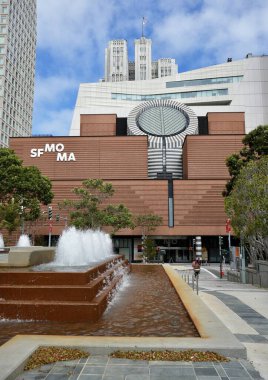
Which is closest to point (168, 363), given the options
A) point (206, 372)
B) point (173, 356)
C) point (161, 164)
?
point (173, 356)

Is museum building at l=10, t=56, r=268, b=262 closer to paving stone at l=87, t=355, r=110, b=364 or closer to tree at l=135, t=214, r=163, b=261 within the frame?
tree at l=135, t=214, r=163, b=261

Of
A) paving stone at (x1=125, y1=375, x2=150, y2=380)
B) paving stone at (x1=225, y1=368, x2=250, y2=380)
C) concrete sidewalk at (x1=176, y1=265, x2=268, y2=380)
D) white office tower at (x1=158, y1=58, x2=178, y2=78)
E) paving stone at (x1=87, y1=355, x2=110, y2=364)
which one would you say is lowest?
concrete sidewalk at (x1=176, y1=265, x2=268, y2=380)

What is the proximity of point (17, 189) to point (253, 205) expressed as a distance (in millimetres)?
29652

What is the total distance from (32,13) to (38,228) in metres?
95.5

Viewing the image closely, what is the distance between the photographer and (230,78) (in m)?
109

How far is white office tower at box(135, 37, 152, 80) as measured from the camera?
588 ft

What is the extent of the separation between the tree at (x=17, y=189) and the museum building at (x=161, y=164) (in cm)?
1295

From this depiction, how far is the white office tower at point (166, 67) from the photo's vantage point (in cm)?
18612

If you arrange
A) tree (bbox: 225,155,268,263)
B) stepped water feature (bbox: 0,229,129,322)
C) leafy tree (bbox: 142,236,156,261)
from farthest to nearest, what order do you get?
1. leafy tree (bbox: 142,236,156,261)
2. tree (bbox: 225,155,268,263)
3. stepped water feature (bbox: 0,229,129,322)

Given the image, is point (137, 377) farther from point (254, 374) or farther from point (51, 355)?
point (254, 374)

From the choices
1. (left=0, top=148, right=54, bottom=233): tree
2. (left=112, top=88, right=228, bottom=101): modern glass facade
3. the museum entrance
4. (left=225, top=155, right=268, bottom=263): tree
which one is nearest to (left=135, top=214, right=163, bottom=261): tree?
the museum entrance

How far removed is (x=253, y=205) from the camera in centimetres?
2234

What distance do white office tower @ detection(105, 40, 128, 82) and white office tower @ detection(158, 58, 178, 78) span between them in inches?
722

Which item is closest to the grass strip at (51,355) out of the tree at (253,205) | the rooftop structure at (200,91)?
the tree at (253,205)
